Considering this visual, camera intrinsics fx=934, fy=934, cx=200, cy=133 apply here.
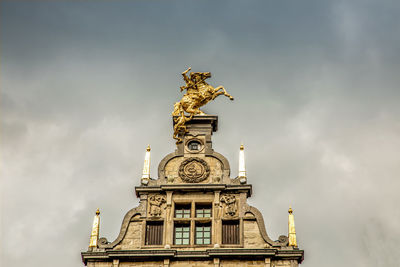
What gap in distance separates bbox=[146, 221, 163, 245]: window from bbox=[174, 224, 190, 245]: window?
70 centimetres

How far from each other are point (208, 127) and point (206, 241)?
6395 mm

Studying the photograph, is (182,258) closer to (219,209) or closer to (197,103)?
(219,209)

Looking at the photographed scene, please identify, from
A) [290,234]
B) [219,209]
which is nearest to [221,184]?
[219,209]

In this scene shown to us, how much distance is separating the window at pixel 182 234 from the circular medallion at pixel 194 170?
230cm

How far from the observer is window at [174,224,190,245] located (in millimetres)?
42250

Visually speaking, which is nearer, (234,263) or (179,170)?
(234,263)

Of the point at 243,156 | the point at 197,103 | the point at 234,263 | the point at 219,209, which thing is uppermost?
the point at 197,103

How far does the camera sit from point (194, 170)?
44250 mm

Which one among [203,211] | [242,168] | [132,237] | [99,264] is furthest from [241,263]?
[99,264]

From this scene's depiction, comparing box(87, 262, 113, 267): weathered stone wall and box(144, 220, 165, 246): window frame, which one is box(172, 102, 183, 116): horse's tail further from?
box(87, 262, 113, 267): weathered stone wall

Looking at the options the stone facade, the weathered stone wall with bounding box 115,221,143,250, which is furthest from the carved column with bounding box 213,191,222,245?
the weathered stone wall with bounding box 115,221,143,250

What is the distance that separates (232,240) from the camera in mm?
42031

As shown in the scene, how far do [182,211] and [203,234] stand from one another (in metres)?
1.57

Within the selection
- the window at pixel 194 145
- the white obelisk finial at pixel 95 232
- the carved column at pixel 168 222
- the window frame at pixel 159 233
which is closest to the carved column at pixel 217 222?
the carved column at pixel 168 222
